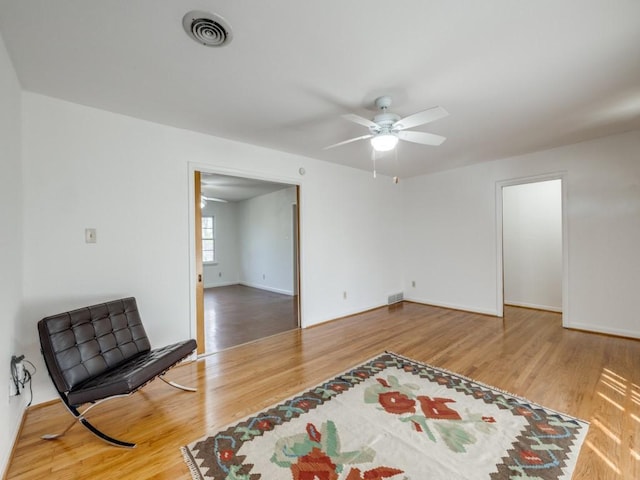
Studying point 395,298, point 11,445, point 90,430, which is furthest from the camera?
point 395,298

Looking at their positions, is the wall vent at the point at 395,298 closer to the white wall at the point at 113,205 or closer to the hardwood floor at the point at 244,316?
the hardwood floor at the point at 244,316

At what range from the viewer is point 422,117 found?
2.19 meters

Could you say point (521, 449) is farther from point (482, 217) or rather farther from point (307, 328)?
point (482, 217)

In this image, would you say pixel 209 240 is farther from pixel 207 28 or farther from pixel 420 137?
pixel 207 28

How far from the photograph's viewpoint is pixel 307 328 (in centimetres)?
421

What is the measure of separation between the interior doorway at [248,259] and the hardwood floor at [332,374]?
35.0 inches

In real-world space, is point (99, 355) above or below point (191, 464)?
above

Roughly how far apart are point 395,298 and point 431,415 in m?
3.74

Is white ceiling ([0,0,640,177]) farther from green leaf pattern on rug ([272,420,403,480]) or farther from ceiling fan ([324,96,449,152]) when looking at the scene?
green leaf pattern on rug ([272,420,403,480])

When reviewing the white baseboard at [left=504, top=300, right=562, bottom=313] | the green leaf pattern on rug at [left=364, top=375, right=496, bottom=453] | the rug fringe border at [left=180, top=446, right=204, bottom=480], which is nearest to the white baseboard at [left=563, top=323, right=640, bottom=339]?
the white baseboard at [left=504, top=300, right=562, bottom=313]

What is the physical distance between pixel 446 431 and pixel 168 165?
11.2 feet

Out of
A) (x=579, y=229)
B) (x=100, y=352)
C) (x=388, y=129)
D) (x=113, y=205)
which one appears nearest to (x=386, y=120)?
(x=388, y=129)

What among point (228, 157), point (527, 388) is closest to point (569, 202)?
point (527, 388)

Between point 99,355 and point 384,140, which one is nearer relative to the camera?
point 99,355
